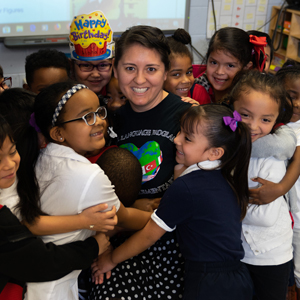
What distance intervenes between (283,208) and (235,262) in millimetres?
429

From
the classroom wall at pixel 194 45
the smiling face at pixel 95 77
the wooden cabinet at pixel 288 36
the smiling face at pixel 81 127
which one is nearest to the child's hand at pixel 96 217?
the smiling face at pixel 81 127

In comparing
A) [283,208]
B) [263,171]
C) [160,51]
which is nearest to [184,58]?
[160,51]

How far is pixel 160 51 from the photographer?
163 centimetres

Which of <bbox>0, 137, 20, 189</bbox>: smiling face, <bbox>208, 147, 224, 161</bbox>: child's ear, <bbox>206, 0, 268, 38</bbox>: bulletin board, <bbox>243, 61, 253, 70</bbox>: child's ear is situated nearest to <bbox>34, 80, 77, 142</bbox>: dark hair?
<bbox>0, 137, 20, 189</bbox>: smiling face

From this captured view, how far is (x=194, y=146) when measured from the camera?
1367mm

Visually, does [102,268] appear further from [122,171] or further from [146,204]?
[122,171]

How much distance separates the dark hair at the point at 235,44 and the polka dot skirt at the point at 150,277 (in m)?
1.18

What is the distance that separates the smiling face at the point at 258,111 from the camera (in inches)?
60.7

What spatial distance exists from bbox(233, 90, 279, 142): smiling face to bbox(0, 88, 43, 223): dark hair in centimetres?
93

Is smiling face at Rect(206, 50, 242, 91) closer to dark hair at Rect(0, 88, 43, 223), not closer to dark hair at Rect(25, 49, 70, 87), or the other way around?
dark hair at Rect(25, 49, 70, 87)

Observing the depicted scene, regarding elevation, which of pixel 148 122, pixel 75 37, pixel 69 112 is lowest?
pixel 148 122

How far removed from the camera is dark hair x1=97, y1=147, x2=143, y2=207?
141 cm

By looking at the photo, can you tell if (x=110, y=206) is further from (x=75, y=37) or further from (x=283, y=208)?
(x=75, y=37)

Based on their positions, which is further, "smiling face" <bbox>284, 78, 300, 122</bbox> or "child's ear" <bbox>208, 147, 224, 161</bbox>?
"smiling face" <bbox>284, 78, 300, 122</bbox>
